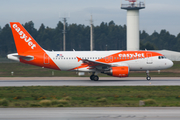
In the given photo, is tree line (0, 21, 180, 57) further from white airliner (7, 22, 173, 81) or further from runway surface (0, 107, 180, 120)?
runway surface (0, 107, 180, 120)

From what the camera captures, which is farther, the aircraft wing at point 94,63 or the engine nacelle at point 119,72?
the aircraft wing at point 94,63

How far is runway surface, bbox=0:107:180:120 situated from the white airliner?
792 inches

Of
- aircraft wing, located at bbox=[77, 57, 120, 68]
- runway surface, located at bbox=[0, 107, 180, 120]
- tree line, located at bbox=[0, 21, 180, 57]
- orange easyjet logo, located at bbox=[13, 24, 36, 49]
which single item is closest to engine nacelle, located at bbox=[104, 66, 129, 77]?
aircraft wing, located at bbox=[77, 57, 120, 68]

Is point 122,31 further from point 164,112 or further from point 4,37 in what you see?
point 164,112

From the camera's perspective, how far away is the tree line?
13788 centimetres

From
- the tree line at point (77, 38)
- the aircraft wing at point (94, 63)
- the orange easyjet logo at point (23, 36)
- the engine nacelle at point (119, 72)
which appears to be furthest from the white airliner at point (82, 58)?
the tree line at point (77, 38)

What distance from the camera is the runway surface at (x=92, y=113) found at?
13844 mm

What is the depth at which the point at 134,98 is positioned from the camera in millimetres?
21547

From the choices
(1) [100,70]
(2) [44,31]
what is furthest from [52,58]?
(2) [44,31]

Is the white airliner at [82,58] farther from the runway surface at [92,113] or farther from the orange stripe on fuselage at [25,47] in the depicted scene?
the runway surface at [92,113]

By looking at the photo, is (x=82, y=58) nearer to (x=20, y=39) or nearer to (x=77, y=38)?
(x=20, y=39)

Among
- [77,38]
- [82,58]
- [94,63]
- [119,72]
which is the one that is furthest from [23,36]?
[77,38]

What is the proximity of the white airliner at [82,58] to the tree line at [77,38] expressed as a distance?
93.9 metres

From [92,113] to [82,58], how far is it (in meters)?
22.5
